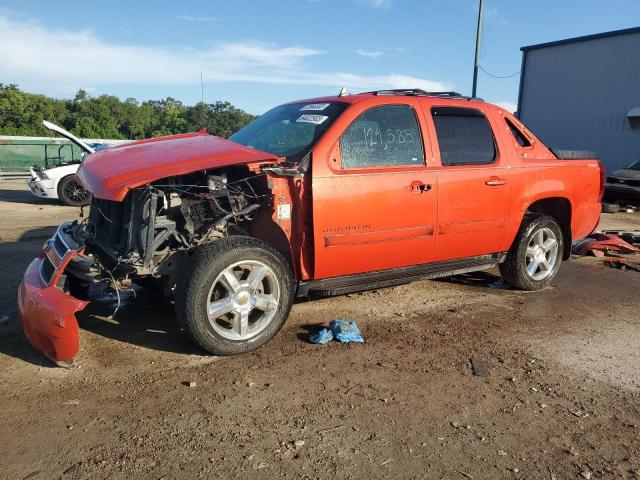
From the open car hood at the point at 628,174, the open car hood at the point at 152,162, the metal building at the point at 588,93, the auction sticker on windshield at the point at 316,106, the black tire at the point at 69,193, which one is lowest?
the black tire at the point at 69,193

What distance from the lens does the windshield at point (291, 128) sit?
4.02 metres

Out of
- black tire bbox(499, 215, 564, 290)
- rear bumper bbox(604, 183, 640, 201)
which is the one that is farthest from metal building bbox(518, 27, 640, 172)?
black tire bbox(499, 215, 564, 290)

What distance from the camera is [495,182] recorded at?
4676 mm

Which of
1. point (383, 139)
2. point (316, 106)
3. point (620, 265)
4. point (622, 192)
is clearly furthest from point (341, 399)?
point (622, 192)

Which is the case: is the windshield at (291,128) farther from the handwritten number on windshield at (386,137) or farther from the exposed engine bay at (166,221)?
the exposed engine bay at (166,221)

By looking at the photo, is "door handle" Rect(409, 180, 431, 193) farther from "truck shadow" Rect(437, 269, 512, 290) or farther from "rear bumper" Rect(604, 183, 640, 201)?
"rear bumper" Rect(604, 183, 640, 201)

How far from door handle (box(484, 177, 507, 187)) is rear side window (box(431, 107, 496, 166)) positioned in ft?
0.56

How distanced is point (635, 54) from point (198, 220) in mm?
19677

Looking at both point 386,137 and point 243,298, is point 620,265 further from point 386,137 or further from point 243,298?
point 243,298

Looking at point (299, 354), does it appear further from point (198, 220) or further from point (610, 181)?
point (610, 181)

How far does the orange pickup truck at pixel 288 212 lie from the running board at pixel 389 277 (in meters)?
0.01

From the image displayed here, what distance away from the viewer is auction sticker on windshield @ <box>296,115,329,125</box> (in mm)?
4137

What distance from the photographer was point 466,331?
4215mm

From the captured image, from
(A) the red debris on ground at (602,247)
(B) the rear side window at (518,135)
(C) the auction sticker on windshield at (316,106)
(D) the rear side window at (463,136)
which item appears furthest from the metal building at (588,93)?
(C) the auction sticker on windshield at (316,106)
